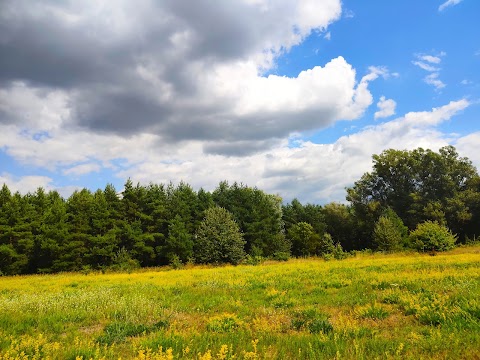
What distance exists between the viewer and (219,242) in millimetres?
43531

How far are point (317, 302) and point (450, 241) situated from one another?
26.8 meters

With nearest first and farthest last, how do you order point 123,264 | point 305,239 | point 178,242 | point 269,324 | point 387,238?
point 269,324
point 123,264
point 387,238
point 178,242
point 305,239

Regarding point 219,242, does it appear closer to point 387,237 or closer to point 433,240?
point 387,237

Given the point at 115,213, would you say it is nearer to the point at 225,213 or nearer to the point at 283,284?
the point at 225,213

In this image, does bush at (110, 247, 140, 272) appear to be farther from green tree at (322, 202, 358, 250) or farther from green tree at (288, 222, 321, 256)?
green tree at (322, 202, 358, 250)

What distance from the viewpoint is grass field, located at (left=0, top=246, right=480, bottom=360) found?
19.1 feet

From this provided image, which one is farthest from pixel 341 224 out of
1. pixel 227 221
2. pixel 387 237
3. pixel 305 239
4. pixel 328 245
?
pixel 227 221

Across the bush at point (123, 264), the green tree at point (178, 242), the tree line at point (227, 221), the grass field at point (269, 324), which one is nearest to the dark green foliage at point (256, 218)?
the tree line at point (227, 221)

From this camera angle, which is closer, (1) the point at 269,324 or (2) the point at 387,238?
(1) the point at 269,324

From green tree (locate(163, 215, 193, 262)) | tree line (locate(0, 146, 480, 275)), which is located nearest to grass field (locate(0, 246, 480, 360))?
tree line (locate(0, 146, 480, 275))

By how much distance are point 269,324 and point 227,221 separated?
36854 mm

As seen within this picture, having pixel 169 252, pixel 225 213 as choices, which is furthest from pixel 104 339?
pixel 169 252

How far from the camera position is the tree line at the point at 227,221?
45188 mm

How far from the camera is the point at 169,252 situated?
174 ft
